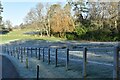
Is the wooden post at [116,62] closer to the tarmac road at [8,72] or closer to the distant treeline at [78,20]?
the tarmac road at [8,72]

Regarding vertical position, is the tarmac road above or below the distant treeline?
below

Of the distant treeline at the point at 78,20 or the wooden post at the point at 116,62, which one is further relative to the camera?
the distant treeline at the point at 78,20

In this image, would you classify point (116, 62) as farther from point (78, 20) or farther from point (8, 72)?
point (78, 20)

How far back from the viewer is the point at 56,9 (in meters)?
104

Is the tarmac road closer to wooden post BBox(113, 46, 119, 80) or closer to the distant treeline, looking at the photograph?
wooden post BBox(113, 46, 119, 80)

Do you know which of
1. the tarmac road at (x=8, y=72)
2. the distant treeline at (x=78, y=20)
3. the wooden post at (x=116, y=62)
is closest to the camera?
the wooden post at (x=116, y=62)

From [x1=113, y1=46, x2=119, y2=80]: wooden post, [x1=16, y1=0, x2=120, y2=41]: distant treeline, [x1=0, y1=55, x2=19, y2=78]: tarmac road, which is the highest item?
[x1=16, y1=0, x2=120, y2=41]: distant treeline

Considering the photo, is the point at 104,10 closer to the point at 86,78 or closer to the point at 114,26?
the point at 114,26

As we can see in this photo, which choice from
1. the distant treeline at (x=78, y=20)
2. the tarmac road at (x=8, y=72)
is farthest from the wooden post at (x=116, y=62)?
the distant treeline at (x=78, y=20)

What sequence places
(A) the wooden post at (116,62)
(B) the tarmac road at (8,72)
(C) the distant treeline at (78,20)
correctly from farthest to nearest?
(C) the distant treeline at (78,20) < (B) the tarmac road at (8,72) < (A) the wooden post at (116,62)

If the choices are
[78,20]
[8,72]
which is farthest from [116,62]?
[78,20]

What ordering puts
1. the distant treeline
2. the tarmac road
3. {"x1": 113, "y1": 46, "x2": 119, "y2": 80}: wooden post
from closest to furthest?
{"x1": 113, "y1": 46, "x2": 119, "y2": 80}: wooden post, the tarmac road, the distant treeline

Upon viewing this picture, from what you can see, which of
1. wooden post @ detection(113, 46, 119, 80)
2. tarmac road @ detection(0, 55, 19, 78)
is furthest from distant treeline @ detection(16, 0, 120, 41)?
wooden post @ detection(113, 46, 119, 80)

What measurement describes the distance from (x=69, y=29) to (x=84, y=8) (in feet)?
39.7
